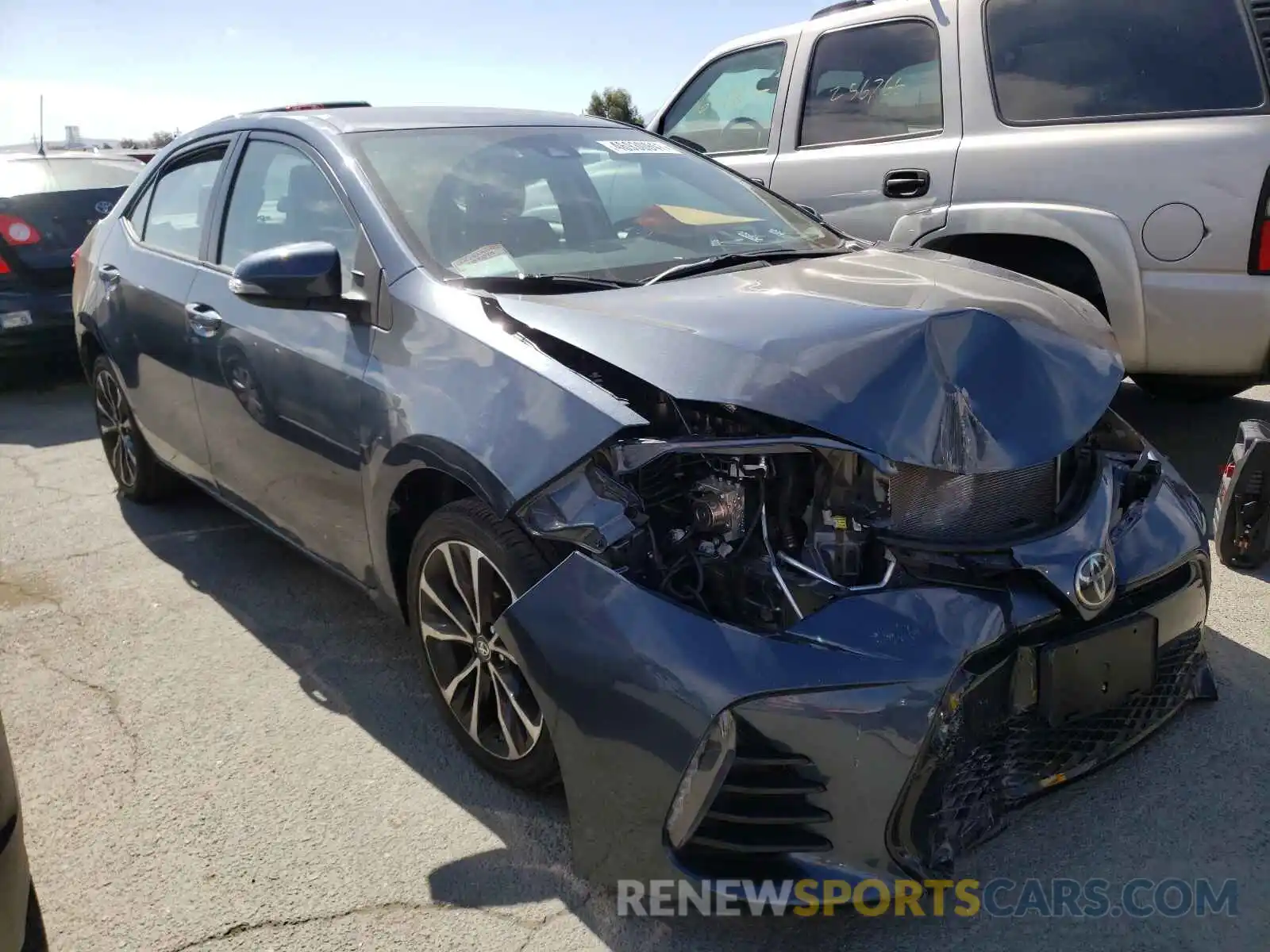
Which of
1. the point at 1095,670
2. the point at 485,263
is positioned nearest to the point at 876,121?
the point at 485,263

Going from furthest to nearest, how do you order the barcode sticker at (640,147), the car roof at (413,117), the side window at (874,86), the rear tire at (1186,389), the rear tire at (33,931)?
the rear tire at (1186,389), the side window at (874,86), the barcode sticker at (640,147), the car roof at (413,117), the rear tire at (33,931)

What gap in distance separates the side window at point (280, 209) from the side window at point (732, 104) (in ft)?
9.44

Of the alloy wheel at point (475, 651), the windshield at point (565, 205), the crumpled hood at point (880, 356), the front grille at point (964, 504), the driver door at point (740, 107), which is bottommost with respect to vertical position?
the alloy wheel at point (475, 651)

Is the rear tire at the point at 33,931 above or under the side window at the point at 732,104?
under

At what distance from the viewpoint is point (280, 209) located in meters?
3.54

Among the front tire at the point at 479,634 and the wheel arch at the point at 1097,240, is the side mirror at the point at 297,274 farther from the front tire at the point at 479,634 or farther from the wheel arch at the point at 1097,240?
A: the wheel arch at the point at 1097,240

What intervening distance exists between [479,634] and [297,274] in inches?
44.0

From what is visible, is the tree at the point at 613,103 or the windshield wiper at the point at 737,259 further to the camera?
the tree at the point at 613,103

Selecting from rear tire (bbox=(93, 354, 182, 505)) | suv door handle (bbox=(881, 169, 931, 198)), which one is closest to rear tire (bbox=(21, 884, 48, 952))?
rear tire (bbox=(93, 354, 182, 505))

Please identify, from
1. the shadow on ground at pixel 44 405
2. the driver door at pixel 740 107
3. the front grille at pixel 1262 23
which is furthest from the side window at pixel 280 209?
the front grille at pixel 1262 23

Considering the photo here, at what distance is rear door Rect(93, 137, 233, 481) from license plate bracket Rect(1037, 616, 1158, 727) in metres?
2.99

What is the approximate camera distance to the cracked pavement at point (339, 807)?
2.32 m

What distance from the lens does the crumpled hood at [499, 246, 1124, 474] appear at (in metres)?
2.25

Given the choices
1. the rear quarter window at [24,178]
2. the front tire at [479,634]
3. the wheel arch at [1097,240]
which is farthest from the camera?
the rear quarter window at [24,178]
